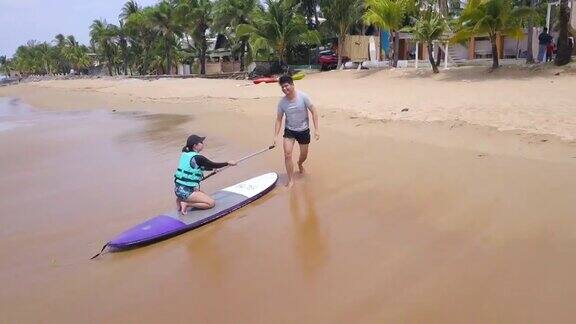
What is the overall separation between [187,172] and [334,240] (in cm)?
182

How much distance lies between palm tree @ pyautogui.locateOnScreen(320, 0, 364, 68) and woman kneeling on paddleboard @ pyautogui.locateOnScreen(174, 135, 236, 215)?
69.2ft

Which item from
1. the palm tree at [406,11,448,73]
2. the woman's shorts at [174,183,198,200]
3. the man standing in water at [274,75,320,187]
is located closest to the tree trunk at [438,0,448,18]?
the palm tree at [406,11,448,73]

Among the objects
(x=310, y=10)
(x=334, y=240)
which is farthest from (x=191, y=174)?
(x=310, y=10)

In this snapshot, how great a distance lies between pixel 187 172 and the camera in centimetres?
505

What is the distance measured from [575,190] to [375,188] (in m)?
2.19

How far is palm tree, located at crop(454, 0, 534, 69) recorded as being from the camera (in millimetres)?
14602

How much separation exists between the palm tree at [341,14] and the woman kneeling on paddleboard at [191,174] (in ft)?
69.2

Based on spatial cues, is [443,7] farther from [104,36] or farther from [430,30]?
[104,36]

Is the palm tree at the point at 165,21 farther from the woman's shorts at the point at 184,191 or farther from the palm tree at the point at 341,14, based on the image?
the woman's shorts at the point at 184,191

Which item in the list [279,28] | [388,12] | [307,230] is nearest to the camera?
[307,230]

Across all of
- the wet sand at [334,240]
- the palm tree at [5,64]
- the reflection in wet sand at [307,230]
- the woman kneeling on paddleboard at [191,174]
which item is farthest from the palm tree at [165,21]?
the palm tree at [5,64]

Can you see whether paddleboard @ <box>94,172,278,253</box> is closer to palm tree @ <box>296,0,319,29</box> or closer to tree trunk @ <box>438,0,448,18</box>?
tree trunk @ <box>438,0,448,18</box>

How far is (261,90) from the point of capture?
18.9m

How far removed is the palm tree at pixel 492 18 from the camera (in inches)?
575
